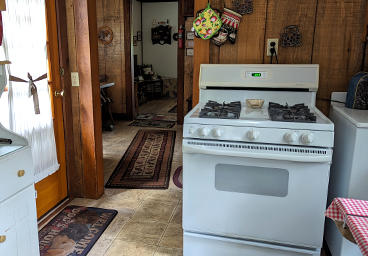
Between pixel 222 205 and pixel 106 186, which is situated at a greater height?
pixel 222 205

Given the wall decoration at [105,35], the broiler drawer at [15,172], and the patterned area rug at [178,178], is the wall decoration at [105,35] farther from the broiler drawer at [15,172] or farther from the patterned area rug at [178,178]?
the broiler drawer at [15,172]

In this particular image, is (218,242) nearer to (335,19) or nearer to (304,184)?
(304,184)

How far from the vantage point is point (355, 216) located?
0.92 m

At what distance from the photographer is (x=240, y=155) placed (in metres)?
1.61

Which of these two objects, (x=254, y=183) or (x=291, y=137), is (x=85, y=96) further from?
(x=291, y=137)

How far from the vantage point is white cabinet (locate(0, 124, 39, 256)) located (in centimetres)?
138

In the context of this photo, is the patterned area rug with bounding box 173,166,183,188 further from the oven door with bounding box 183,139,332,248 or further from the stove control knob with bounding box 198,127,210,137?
the stove control knob with bounding box 198,127,210,137

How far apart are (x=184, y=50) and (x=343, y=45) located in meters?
3.55

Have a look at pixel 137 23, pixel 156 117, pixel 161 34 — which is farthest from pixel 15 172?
pixel 161 34

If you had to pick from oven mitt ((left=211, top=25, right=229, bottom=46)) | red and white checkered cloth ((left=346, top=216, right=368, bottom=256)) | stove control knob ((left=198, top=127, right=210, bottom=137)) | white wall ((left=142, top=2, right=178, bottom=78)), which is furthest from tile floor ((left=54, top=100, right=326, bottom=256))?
white wall ((left=142, top=2, right=178, bottom=78))

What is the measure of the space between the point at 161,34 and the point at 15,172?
7609mm

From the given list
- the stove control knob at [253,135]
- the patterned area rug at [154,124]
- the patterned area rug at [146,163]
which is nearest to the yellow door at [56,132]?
the patterned area rug at [146,163]

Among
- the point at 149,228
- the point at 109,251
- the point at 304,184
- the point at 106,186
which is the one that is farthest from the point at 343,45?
the point at 106,186

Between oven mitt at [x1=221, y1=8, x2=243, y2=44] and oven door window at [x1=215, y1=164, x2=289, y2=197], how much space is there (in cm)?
102
